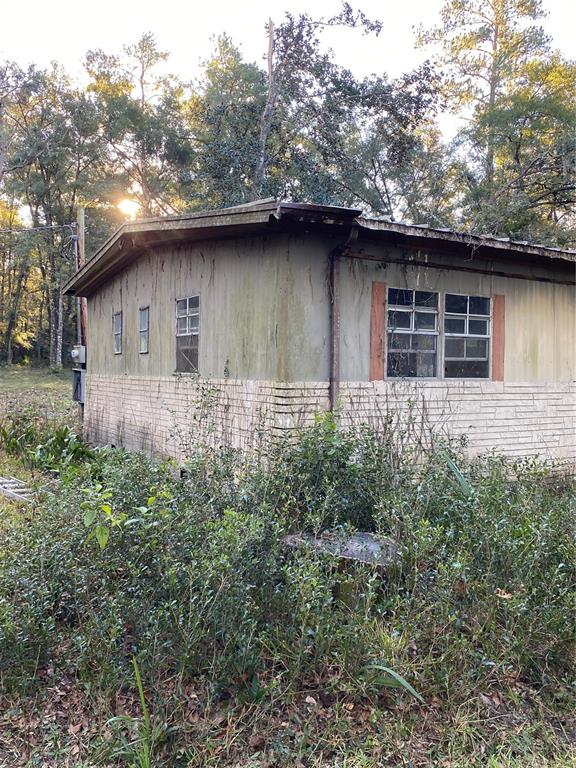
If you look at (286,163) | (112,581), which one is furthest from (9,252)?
(112,581)

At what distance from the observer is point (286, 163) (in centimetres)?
1880

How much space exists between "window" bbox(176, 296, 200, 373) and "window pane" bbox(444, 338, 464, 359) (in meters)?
3.36

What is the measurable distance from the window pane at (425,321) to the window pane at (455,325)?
0.67ft

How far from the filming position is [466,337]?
7.71 metres

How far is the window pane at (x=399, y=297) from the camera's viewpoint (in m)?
7.05

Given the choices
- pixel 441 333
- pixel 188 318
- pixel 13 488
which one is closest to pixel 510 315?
pixel 441 333

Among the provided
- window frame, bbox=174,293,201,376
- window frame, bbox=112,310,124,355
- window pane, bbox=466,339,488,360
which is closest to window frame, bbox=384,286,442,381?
window pane, bbox=466,339,488,360

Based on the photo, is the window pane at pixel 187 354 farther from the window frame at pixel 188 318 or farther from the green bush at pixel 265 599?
the green bush at pixel 265 599

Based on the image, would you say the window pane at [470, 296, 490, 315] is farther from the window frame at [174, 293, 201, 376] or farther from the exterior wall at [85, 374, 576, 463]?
the window frame at [174, 293, 201, 376]

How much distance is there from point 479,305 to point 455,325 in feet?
1.76

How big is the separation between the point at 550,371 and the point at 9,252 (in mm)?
32991

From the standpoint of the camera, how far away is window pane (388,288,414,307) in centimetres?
705

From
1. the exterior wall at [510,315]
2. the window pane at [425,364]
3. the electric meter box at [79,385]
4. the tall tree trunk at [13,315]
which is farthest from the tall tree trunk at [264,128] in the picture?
the tall tree trunk at [13,315]

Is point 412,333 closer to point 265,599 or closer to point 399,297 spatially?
point 399,297
